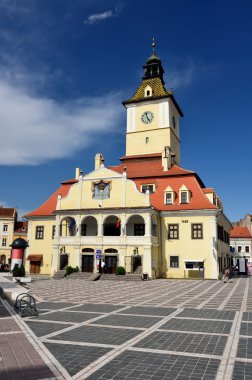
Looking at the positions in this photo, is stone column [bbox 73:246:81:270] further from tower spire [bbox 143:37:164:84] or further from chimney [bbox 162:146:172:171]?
tower spire [bbox 143:37:164:84]

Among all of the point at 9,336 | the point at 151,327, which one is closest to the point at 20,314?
the point at 9,336

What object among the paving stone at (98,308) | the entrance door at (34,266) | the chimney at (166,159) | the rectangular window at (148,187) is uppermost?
the chimney at (166,159)

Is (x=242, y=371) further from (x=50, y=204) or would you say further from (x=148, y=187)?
(x=50, y=204)

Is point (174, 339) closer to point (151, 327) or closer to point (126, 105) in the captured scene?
point (151, 327)

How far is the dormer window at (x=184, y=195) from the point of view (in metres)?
40.0

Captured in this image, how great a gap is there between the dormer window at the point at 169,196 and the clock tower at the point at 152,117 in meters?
11.3

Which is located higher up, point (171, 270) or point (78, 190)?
point (78, 190)

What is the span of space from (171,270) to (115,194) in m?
11.1

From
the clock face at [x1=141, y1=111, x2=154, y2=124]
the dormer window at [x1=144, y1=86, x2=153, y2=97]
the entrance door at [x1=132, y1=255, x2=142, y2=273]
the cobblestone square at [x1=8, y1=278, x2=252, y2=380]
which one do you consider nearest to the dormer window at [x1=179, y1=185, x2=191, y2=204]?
the entrance door at [x1=132, y1=255, x2=142, y2=273]

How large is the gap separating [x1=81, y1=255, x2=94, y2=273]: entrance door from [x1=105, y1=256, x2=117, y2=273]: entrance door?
185 cm

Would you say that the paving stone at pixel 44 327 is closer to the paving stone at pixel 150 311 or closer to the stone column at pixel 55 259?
the paving stone at pixel 150 311

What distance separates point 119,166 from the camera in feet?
162

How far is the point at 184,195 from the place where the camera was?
40.4m

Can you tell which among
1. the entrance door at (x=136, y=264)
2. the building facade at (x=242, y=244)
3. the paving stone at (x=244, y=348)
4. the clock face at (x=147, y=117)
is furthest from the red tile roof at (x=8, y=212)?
the paving stone at (x=244, y=348)
